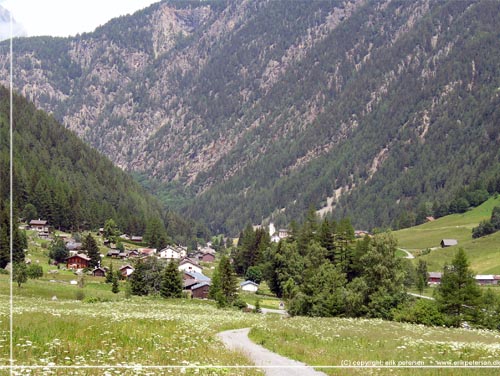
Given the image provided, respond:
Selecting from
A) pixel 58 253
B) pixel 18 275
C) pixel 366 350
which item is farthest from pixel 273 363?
pixel 58 253

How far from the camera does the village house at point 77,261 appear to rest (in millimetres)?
142875

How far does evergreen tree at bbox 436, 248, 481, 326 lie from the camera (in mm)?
72062

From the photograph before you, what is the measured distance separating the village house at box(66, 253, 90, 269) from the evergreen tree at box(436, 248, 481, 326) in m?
91.4

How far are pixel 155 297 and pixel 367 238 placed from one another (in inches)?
1301

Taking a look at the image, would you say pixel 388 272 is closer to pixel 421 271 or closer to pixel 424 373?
pixel 424 373

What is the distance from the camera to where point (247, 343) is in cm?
3441

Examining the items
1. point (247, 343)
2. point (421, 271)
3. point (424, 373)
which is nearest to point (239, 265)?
point (421, 271)

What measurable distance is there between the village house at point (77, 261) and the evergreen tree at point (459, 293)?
9137 centimetres

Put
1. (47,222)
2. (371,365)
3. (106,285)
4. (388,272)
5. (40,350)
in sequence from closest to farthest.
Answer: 1. (40,350)
2. (371,365)
3. (388,272)
4. (106,285)
5. (47,222)

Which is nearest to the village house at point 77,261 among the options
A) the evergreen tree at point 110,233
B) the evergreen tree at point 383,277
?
the evergreen tree at point 110,233

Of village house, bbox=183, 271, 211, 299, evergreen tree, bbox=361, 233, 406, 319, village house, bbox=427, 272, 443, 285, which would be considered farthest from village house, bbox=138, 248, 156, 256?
evergreen tree, bbox=361, 233, 406, 319

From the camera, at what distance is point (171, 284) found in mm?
98000

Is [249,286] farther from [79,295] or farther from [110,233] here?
[110,233]

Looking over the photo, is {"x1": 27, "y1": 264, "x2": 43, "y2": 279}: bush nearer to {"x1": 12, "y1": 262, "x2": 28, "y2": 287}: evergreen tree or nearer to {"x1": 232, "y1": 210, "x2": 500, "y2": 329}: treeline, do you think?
{"x1": 12, "y1": 262, "x2": 28, "y2": 287}: evergreen tree
